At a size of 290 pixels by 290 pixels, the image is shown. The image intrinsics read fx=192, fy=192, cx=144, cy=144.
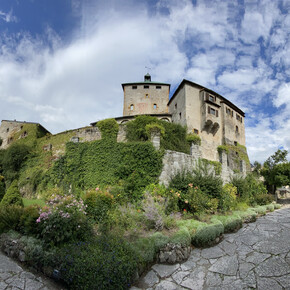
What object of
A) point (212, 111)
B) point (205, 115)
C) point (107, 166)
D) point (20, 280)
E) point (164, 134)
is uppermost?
point (212, 111)

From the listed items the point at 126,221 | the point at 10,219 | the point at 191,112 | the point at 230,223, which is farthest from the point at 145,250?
the point at 191,112

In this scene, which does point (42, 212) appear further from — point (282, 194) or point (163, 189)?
point (282, 194)

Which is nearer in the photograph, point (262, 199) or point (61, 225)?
point (61, 225)

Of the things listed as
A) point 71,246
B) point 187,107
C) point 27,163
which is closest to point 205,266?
point 71,246

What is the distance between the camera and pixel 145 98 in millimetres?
30125

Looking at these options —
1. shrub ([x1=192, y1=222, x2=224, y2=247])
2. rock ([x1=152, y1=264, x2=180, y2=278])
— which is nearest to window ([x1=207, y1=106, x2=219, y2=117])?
shrub ([x1=192, y1=222, x2=224, y2=247])

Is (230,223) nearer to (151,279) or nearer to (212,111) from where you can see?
(151,279)

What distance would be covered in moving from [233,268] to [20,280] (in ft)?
17.0

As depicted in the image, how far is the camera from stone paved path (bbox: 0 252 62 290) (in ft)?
13.4

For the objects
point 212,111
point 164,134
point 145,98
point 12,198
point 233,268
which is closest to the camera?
point 233,268

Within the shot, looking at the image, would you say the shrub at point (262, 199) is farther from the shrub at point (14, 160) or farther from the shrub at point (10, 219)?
the shrub at point (14, 160)

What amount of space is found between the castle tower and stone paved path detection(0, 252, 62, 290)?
2607cm

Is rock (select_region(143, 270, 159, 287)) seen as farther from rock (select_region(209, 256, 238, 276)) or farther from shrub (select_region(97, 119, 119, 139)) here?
shrub (select_region(97, 119, 119, 139))

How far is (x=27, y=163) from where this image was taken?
54.8ft
